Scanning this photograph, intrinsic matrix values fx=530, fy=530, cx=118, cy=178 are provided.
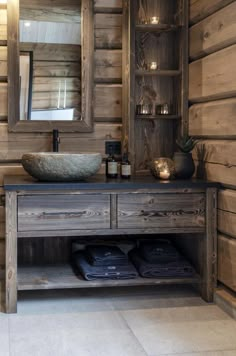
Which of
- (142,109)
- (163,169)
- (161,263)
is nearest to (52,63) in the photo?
(142,109)

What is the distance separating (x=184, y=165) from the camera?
11.1 feet

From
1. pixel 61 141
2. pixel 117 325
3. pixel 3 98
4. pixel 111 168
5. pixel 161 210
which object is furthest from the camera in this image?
pixel 61 141

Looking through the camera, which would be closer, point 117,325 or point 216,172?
point 117,325

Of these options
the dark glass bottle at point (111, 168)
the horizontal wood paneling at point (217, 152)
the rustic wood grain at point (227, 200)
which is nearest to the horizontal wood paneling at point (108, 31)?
the dark glass bottle at point (111, 168)

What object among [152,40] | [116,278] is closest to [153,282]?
[116,278]

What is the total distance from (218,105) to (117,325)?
4.63 ft

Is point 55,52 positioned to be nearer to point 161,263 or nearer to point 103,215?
point 103,215

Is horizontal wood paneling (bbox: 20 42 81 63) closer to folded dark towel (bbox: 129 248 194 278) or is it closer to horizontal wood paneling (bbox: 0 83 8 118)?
horizontal wood paneling (bbox: 0 83 8 118)

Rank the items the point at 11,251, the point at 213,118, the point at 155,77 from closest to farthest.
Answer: the point at 11,251, the point at 213,118, the point at 155,77

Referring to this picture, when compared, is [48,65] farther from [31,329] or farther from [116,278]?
[31,329]

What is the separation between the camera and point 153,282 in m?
3.24

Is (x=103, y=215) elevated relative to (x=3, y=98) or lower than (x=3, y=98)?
lower

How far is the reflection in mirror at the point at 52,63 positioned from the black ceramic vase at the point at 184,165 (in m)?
0.83

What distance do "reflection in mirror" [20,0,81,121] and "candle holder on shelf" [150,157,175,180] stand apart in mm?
721
